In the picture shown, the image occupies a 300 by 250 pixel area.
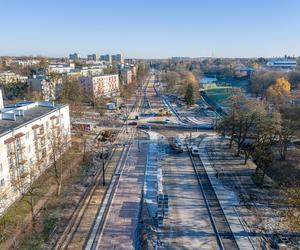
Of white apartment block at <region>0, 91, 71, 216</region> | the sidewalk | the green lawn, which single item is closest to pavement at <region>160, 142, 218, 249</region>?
the sidewalk

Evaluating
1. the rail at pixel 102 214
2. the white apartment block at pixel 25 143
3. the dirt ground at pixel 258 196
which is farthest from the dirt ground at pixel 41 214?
the dirt ground at pixel 258 196

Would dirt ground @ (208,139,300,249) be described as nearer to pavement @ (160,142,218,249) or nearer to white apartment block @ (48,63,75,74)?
pavement @ (160,142,218,249)

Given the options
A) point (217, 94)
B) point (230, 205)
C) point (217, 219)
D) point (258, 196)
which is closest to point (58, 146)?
point (217, 219)

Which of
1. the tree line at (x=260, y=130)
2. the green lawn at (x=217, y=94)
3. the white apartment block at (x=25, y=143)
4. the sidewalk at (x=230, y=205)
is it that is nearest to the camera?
the sidewalk at (x=230, y=205)

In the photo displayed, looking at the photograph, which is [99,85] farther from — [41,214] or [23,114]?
[41,214]

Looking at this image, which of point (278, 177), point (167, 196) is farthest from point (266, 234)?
point (278, 177)

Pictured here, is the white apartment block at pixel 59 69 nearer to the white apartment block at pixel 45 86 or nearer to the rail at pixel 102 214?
the white apartment block at pixel 45 86
